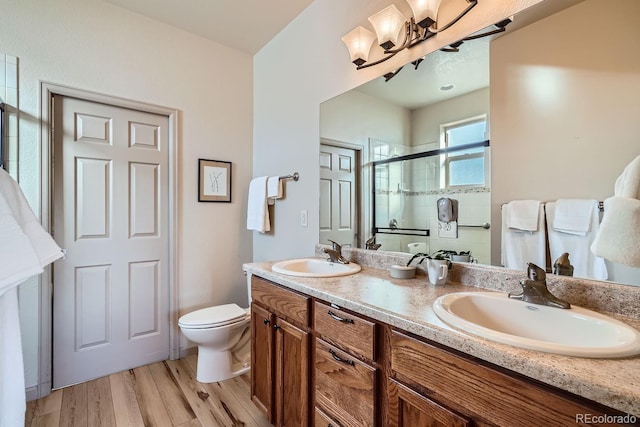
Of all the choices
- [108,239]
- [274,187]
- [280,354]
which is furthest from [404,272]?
[108,239]

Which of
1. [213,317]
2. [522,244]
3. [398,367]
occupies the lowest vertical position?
[213,317]

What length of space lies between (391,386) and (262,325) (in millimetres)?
868

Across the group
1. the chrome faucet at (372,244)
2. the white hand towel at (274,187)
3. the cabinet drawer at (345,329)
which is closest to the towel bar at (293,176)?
the white hand towel at (274,187)

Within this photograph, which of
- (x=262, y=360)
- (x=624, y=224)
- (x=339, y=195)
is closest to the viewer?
(x=624, y=224)

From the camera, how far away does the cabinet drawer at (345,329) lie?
3.25 feet

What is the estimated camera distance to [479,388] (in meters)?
0.70

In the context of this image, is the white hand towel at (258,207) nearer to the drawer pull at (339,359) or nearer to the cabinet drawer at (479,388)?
the drawer pull at (339,359)

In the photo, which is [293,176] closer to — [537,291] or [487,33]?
[487,33]

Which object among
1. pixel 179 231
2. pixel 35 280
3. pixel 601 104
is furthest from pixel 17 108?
pixel 601 104

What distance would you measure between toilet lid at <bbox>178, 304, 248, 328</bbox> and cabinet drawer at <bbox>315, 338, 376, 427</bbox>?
100cm

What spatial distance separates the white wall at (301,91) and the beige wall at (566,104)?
369mm

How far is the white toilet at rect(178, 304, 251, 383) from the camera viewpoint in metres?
1.96

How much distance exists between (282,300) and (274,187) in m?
1.11

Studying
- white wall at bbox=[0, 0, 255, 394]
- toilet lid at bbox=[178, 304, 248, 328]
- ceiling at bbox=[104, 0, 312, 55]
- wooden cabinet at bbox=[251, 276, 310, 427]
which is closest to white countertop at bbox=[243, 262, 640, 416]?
wooden cabinet at bbox=[251, 276, 310, 427]
